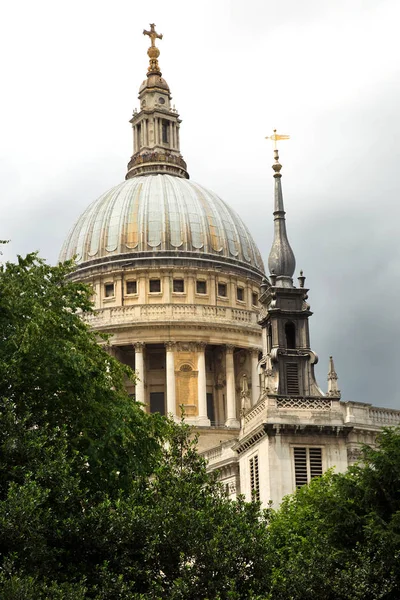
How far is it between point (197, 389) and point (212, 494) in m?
62.8

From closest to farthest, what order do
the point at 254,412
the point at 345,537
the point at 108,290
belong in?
1. the point at 345,537
2. the point at 254,412
3. the point at 108,290

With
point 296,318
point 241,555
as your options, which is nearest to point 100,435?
point 241,555

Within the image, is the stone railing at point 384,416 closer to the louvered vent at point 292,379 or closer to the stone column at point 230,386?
the louvered vent at point 292,379

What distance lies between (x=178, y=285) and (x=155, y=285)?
192 cm

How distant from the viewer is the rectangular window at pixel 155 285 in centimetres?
10812

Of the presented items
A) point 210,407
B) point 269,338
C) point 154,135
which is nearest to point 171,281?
point 210,407

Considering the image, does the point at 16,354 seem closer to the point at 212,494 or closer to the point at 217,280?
the point at 212,494

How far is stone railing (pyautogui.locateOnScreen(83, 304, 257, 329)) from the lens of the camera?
345ft

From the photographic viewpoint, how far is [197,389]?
345ft

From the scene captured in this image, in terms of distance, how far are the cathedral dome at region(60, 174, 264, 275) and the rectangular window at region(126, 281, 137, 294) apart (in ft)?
7.16

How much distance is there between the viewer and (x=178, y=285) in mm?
108750

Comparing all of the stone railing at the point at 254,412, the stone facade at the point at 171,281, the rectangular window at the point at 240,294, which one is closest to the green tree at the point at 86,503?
the stone railing at the point at 254,412

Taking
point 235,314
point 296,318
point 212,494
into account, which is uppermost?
point 235,314

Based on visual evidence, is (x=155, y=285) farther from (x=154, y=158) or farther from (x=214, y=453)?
(x=214, y=453)
